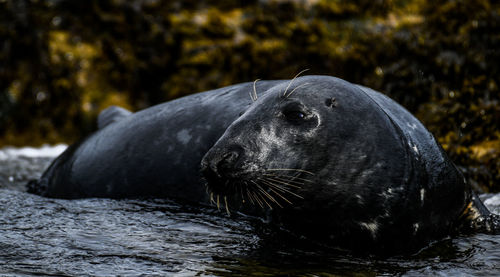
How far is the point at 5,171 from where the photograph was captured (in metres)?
5.98

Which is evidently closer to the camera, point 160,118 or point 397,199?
point 397,199

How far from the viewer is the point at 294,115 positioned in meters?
3.02

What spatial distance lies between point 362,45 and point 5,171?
5.16 m

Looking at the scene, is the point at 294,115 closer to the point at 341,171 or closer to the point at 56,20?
the point at 341,171

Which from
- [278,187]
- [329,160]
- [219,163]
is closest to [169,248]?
[219,163]

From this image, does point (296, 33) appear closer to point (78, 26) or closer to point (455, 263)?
point (78, 26)

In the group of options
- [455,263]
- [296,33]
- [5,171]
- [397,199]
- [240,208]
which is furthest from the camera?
[296,33]

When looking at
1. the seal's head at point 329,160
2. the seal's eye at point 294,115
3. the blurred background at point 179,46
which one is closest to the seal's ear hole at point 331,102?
the seal's head at point 329,160

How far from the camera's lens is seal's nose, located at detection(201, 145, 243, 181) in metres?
2.71

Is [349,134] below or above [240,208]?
above

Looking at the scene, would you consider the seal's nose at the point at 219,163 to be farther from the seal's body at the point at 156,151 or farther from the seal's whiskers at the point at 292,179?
the seal's body at the point at 156,151

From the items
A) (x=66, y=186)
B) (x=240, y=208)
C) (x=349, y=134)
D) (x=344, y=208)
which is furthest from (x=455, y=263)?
(x=66, y=186)

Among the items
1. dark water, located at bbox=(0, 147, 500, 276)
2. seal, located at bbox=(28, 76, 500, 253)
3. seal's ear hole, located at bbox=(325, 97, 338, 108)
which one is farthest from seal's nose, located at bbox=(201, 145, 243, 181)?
seal's ear hole, located at bbox=(325, 97, 338, 108)

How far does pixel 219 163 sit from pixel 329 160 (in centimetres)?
62
